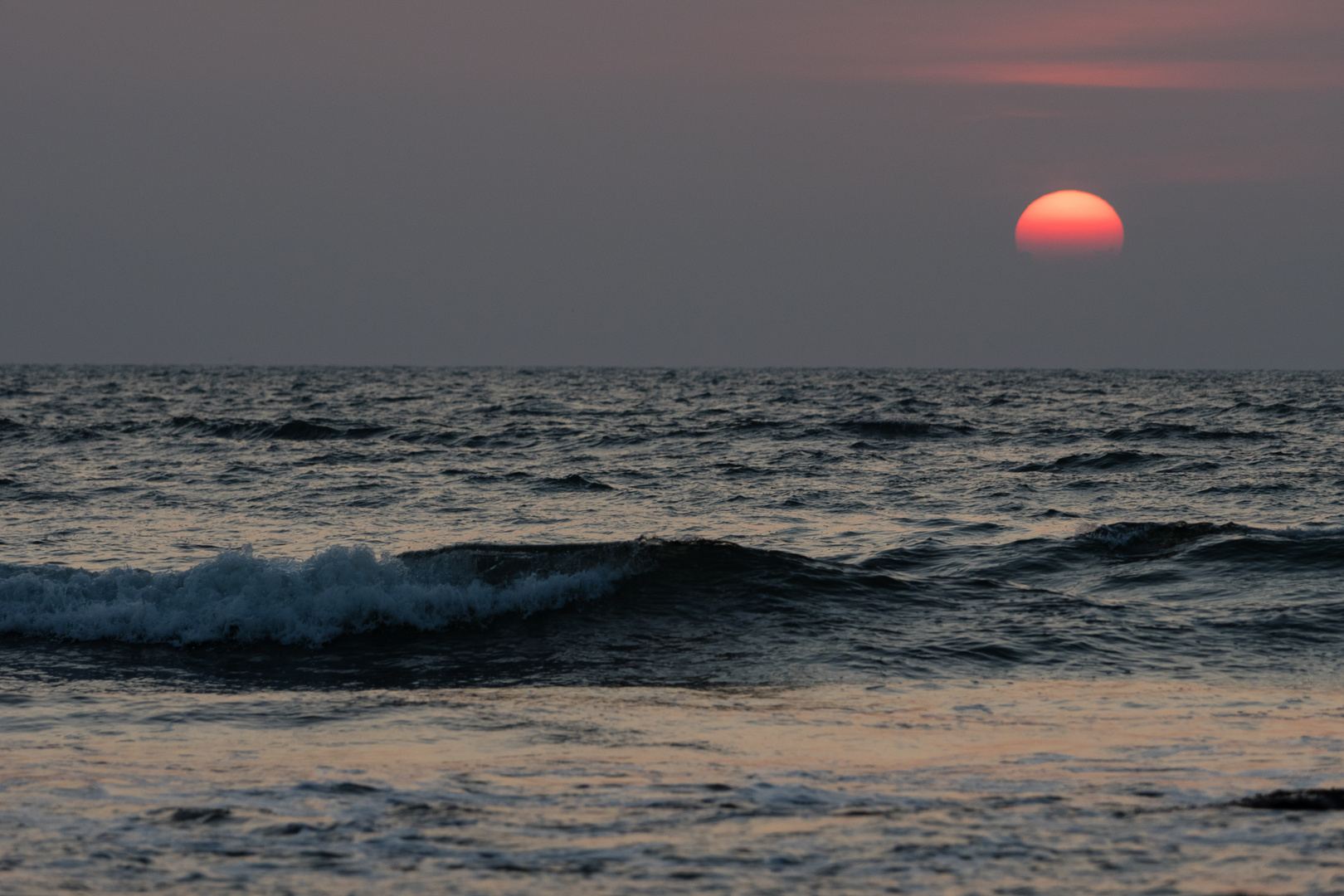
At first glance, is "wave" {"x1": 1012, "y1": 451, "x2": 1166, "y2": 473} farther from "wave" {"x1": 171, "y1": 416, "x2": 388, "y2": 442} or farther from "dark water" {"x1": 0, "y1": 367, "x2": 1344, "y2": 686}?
"wave" {"x1": 171, "y1": 416, "x2": 388, "y2": 442}

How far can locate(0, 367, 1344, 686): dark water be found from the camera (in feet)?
31.4

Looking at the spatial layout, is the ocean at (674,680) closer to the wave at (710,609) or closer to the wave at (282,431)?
the wave at (710,609)

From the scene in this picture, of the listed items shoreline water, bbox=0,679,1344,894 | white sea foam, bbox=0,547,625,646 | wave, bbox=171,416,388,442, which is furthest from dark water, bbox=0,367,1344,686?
wave, bbox=171,416,388,442

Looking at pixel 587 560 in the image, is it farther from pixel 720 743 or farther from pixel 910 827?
pixel 910 827

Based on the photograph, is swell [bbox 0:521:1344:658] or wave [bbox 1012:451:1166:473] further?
wave [bbox 1012:451:1166:473]

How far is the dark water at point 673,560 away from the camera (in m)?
A: 9.59

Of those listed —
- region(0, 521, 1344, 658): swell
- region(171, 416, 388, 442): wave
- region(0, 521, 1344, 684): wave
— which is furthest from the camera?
region(171, 416, 388, 442): wave

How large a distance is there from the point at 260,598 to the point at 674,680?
4.21 m

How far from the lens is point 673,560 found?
493 inches

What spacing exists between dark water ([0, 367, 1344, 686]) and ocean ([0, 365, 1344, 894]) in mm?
70

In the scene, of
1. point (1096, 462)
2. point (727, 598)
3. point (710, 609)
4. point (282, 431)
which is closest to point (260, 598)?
point (710, 609)

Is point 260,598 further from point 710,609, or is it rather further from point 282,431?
point 282,431

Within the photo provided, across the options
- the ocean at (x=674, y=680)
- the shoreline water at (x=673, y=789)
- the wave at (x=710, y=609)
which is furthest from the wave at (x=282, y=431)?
the shoreline water at (x=673, y=789)

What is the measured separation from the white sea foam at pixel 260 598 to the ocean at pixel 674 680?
0.04m
